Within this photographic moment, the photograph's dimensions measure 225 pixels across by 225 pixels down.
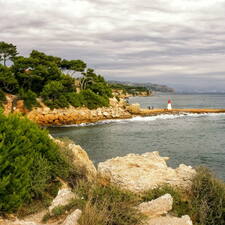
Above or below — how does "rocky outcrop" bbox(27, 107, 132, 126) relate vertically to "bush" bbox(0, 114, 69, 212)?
below

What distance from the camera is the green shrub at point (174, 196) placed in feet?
25.3

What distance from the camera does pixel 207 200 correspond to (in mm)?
7965

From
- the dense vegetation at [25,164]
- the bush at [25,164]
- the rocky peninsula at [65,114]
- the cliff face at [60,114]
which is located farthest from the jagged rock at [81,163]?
the cliff face at [60,114]

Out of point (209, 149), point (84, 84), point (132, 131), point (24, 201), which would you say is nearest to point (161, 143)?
point (209, 149)

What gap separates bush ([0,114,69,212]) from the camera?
6789 millimetres

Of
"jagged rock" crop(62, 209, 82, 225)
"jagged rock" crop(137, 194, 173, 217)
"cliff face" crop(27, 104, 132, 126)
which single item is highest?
"jagged rock" crop(62, 209, 82, 225)

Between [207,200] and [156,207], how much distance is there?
2026mm

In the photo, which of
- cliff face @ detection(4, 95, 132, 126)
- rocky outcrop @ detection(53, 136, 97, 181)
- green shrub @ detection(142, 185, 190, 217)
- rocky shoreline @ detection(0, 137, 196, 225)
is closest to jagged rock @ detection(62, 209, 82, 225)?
rocky shoreline @ detection(0, 137, 196, 225)

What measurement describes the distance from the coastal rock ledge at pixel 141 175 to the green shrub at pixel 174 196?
368mm

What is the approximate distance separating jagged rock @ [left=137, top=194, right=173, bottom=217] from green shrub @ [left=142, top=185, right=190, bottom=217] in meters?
0.73

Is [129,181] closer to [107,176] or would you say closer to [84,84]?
[107,176]

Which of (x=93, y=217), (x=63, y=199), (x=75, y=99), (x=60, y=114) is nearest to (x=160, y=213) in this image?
(x=93, y=217)

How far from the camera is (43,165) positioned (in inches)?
332

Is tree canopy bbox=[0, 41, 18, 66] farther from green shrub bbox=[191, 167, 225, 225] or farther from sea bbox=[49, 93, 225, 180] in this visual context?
green shrub bbox=[191, 167, 225, 225]
